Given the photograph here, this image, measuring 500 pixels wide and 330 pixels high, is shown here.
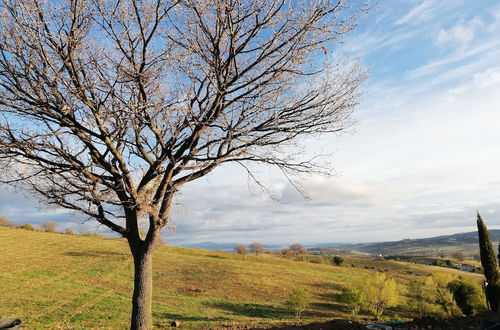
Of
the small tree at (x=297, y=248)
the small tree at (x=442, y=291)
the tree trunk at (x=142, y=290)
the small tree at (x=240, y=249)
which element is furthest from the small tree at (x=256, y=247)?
the tree trunk at (x=142, y=290)

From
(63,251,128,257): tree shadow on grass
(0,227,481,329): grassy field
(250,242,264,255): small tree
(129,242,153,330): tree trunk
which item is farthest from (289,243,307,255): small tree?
(129,242,153,330): tree trunk

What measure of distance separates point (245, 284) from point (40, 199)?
42.2 metres

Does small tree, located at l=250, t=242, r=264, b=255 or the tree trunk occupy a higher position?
the tree trunk

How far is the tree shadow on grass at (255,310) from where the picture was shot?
32969 millimetres

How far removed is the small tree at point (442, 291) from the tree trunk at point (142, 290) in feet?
116

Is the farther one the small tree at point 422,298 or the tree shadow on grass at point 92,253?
the tree shadow on grass at point 92,253

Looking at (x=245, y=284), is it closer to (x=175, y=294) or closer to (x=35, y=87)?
(x=175, y=294)

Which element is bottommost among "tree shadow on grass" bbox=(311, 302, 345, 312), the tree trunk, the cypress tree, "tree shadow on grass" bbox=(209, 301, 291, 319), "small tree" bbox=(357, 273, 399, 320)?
"tree shadow on grass" bbox=(311, 302, 345, 312)

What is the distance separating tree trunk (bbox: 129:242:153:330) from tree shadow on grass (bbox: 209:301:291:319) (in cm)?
2703

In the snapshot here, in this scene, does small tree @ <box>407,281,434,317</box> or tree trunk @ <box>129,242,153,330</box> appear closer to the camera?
tree trunk @ <box>129,242,153,330</box>

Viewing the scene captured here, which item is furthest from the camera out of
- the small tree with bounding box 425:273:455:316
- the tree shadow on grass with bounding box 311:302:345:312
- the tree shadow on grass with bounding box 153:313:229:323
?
the tree shadow on grass with bounding box 311:302:345:312

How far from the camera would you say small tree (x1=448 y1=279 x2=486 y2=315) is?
105 feet

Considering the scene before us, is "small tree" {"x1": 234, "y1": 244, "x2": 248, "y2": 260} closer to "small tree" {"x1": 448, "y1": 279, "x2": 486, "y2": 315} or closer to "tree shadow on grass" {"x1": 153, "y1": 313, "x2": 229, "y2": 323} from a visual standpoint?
"small tree" {"x1": 448, "y1": 279, "x2": 486, "y2": 315}

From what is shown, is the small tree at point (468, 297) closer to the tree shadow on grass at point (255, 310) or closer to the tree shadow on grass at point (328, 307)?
the tree shadow on grass at point (328, 307)
